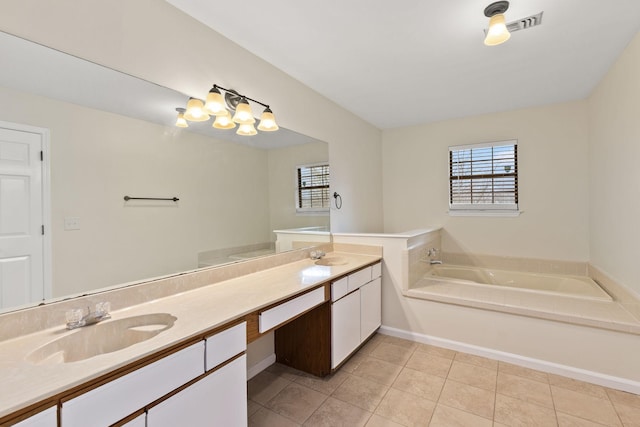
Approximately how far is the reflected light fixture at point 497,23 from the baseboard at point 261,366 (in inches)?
107

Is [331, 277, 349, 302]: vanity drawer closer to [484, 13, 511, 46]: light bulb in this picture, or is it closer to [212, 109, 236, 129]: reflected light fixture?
[212, 109, 236, 129]: reflected light fixture

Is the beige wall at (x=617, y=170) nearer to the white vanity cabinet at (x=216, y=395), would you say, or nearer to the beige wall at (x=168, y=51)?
the beige wall at (x=168, y=51)

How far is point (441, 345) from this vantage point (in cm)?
265

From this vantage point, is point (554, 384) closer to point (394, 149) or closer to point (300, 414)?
point (300, 414)

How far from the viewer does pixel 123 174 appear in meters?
1.48

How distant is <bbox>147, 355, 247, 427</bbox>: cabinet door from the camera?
3.46 ft

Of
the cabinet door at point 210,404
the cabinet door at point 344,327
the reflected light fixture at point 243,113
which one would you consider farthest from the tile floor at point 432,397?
the reflected light fixture at point 243,113

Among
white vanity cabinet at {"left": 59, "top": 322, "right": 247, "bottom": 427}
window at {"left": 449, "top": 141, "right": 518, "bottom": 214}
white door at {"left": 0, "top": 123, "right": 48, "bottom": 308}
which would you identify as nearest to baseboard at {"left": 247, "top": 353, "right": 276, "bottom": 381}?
white vanity cabinet at {"left": 59, "top": 322, "right": 247, "bottom": 427}

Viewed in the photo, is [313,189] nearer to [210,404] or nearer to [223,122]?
[223,122]

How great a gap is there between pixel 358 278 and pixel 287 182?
1.05 meters

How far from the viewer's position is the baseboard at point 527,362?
2.00 meters

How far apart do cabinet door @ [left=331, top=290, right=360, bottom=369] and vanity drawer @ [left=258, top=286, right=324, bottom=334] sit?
9.7 inches

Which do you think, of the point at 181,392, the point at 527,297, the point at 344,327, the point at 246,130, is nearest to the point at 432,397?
the point at 344,327

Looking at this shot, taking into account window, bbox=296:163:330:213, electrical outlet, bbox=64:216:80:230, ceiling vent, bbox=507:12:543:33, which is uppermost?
ceiling vent, bbox=507:12:543:33
